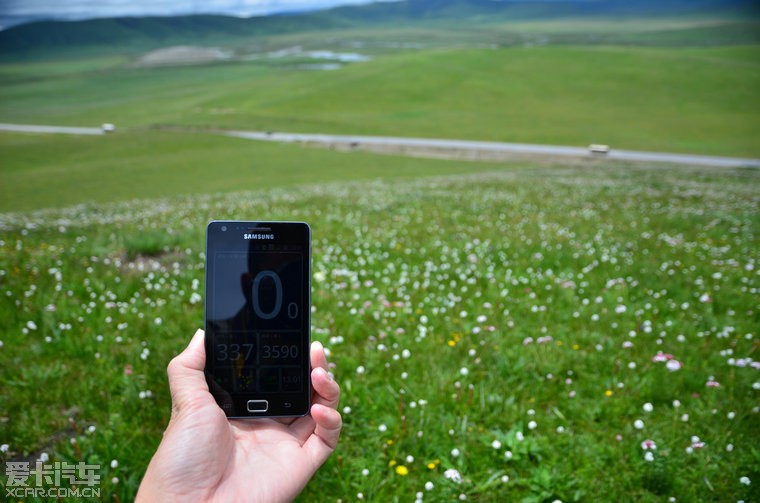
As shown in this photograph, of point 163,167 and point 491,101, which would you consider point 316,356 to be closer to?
point 163,167

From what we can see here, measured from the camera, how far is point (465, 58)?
129125 millimetres

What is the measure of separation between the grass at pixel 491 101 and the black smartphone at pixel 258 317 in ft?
199

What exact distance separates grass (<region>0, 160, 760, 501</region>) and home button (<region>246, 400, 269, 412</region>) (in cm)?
125

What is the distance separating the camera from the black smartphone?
10.3 feet

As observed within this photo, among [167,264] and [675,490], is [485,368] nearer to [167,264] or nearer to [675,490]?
[675,490]

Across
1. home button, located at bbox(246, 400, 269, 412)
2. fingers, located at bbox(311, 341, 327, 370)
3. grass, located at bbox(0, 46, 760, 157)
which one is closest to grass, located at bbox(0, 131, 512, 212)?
grass, located at bbox(0, 46, 760, 157)

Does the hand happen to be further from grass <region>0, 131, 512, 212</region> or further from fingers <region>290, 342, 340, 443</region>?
grass <region>0, 131, 512, 212</region>

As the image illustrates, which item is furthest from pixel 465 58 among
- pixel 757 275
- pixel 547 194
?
pixel 757 275

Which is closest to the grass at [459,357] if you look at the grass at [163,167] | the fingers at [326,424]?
the fingers at [326,424]

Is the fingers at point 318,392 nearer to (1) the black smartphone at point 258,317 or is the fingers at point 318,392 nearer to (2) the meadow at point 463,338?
(1) the black smartphone at point 258,317

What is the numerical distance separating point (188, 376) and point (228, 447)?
48 cm

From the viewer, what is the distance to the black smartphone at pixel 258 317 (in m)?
3.12

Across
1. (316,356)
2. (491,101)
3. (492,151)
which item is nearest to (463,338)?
(316,356)

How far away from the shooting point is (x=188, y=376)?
2.95 metres
